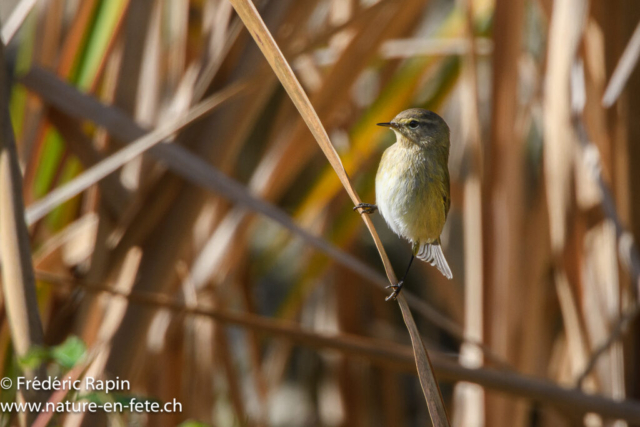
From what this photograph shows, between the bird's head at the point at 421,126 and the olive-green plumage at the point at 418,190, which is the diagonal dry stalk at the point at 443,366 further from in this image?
the bird's head at the point at 421,126

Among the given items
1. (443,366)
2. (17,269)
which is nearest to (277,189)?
(443,366)

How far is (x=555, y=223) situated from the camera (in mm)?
1536

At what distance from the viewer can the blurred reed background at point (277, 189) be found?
3.71ft

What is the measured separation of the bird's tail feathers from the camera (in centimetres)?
120

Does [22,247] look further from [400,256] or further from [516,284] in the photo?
[400,256]

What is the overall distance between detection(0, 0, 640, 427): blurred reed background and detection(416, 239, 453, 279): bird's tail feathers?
96 millimetres

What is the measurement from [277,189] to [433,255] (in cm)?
64

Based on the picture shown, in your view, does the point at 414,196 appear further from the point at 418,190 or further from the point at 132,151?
the point at 132,151

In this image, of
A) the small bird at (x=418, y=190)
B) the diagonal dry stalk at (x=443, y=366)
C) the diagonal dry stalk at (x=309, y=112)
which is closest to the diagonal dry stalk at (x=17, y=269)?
the diagonal dry stalk at (x=443, y=366)

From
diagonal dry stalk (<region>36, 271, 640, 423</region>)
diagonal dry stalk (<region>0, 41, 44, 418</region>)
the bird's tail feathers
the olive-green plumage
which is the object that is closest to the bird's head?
the olive-green plumage

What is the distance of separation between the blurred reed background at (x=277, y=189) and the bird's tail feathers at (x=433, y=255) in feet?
0.31

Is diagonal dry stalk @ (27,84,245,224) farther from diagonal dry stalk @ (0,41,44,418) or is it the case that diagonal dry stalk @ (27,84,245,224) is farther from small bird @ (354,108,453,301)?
small bird @ (354,108,453,301)

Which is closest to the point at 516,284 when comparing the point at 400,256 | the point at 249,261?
the point at 249,261

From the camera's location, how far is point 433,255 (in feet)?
4.09
